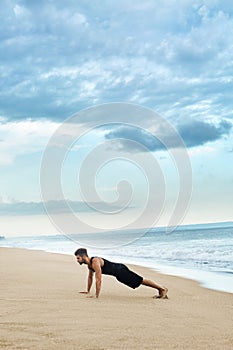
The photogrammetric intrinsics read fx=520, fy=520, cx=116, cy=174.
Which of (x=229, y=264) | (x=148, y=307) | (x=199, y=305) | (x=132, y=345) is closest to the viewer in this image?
(x=132, y=345)

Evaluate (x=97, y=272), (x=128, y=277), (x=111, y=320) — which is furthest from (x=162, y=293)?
(x=111, y=320)

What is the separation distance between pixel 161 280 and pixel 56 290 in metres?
6.16

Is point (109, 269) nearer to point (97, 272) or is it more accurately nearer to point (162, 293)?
point (97, 272)

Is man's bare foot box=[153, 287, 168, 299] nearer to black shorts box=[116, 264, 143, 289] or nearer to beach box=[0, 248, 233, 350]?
beach box=[0, 248, 233, 350]

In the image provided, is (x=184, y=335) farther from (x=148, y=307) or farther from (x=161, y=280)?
(x=161, y=280)

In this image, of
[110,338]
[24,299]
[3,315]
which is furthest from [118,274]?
[110,338]

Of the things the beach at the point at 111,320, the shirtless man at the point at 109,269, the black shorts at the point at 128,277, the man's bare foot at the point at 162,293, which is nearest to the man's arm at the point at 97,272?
the shirtless man at the point at 109,269

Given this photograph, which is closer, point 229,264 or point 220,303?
point 220,303

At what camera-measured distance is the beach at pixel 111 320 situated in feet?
23.3

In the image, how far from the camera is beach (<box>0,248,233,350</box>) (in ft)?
23.3

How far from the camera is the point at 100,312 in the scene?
9.52 meters

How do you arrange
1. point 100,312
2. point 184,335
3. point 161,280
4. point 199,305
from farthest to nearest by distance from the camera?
point 161,280, point 199,305, point 100,312, point 184,335

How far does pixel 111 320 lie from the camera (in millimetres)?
8727

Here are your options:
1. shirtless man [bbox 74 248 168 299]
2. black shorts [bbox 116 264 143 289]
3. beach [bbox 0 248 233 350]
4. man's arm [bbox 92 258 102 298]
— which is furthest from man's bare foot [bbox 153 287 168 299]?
man's arm [bbox 92 258 102 298]
